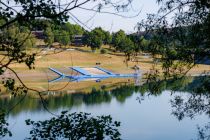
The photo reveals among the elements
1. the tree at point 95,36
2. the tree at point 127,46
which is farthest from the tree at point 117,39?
the tree at point 95,36

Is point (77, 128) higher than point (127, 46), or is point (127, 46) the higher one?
point (127, 46)

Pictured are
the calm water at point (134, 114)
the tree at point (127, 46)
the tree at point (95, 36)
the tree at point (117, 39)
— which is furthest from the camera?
the calm water at point (134, 114)

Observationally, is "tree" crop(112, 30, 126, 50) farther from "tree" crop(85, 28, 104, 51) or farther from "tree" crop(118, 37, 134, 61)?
"tree" crop(85, 28, 104, 51)

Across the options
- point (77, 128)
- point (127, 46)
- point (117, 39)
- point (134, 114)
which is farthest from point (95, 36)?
point (134, 114)

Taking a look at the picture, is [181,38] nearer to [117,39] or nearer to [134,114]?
[117,39]

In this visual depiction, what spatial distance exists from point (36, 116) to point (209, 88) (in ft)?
40.8

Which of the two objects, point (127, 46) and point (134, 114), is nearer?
point (127, 46)

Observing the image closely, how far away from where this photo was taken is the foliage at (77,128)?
393 cm

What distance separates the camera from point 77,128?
403cm

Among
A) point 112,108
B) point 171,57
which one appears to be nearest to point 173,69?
point 171,57

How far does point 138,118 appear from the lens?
55.3 feet

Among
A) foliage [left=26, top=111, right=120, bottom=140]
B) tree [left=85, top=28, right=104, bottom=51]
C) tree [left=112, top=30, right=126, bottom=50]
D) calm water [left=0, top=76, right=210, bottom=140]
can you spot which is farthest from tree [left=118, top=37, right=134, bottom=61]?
calm water [left=0, top=76, right=210, bottom=140]

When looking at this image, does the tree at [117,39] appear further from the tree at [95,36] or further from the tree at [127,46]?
the tree at [95,36]

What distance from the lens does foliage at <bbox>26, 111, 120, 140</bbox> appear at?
3928mm
